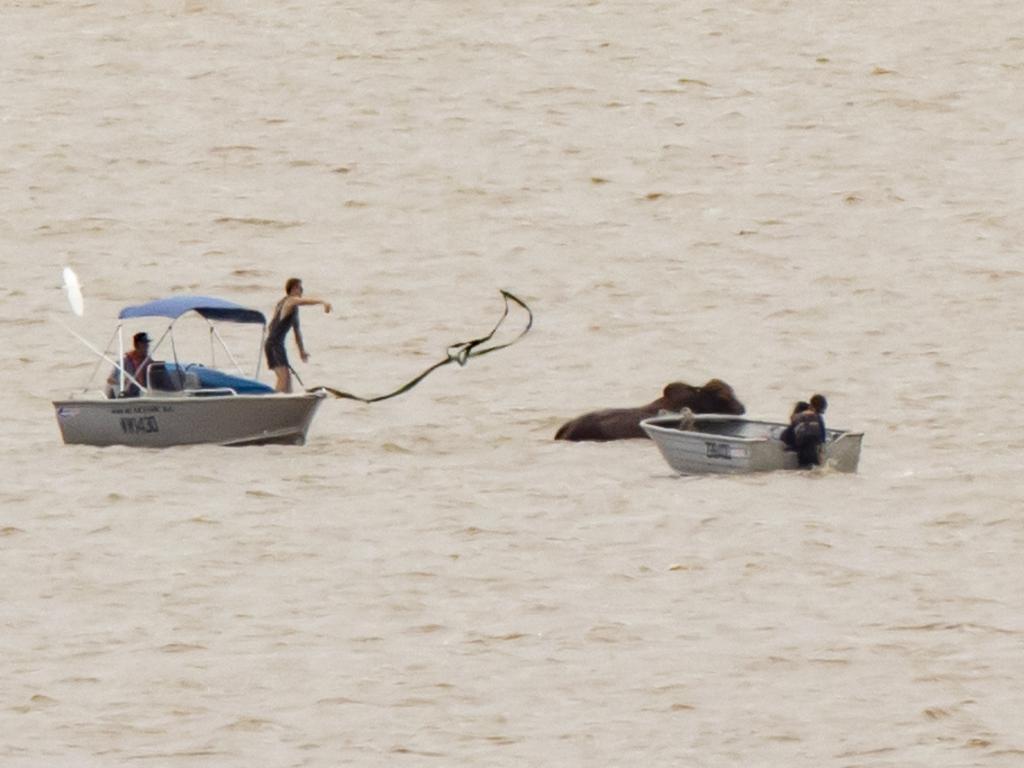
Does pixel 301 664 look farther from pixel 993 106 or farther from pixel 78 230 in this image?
pixel 993 106

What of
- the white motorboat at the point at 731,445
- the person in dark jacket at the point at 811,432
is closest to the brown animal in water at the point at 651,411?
the white motorboat at the point at 731,445

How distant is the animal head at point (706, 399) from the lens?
84.0ft

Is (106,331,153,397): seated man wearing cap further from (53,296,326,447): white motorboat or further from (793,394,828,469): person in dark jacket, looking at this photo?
(793,394,828,469): person in dark jacket

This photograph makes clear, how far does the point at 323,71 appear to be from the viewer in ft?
158

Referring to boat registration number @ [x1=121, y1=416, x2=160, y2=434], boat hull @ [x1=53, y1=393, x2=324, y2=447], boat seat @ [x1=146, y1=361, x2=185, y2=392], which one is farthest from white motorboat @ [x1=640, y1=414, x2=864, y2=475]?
boat registration number @ [x1=121, y1=416, x2=160, y2=434]

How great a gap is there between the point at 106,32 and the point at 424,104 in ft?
28.4

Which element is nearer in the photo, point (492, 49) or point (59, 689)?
point (59, 689)

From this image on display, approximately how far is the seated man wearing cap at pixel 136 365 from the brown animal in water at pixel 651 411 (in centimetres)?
440

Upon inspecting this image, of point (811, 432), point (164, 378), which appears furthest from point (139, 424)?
point (811, 432)

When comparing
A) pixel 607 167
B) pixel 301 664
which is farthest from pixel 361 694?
pixel 607 167

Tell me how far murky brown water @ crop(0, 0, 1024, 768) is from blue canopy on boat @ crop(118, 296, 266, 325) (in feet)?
5.00

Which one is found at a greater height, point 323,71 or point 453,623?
point 323,71

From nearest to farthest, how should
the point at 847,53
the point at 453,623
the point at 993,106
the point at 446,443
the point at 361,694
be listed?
1. the point at 361,694
2. the point at 453,623
3. the point at 446,443
4. the point at 993,106
5. the point at 847,53

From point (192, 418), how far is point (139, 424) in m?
0.58
